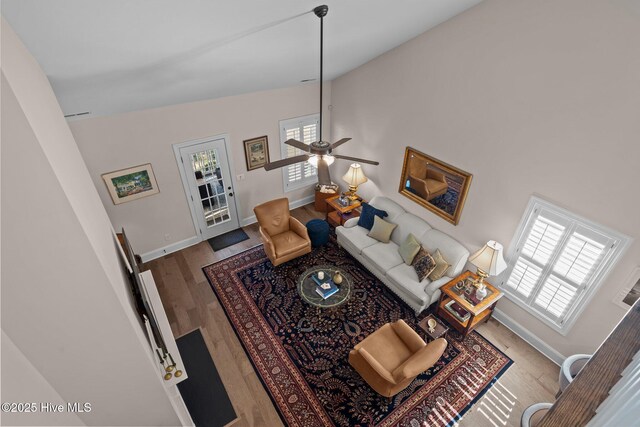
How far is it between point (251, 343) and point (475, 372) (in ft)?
9.84

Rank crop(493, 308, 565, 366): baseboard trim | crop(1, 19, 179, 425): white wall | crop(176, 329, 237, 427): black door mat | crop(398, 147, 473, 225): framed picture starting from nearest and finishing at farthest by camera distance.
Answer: crop(1, 19, 179, 425): white wall
crop(176, 329, 237, 427): black door mat
crop(493, 308, 565, 366): baseboard trim
crop(398, 147, 473, 225): framed picture

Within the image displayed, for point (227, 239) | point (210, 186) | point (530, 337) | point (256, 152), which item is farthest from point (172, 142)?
point (530, 337)

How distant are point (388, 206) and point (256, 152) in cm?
271

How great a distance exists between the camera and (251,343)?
457 centimetres

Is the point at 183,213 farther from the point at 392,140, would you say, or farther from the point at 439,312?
the point at 439,312

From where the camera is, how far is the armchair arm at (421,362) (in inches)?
137

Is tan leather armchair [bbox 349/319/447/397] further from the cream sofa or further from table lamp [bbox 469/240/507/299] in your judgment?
table lamp [bbox 469/240/507/299]

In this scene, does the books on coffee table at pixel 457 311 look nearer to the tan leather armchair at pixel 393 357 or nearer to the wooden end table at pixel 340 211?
the tan leather armchair at pixel 393 357

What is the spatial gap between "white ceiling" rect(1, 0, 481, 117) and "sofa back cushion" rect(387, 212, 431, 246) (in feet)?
8.97

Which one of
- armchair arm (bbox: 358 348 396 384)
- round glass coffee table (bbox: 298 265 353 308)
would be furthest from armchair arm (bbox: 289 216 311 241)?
armchair arm (bbox: 358 348 396 384)

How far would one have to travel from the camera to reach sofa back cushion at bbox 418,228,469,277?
4949 millimetres

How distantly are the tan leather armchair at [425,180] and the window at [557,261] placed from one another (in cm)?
131

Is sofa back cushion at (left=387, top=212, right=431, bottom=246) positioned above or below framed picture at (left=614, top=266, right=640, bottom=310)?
below

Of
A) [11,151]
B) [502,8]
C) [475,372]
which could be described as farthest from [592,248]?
[11,151]
